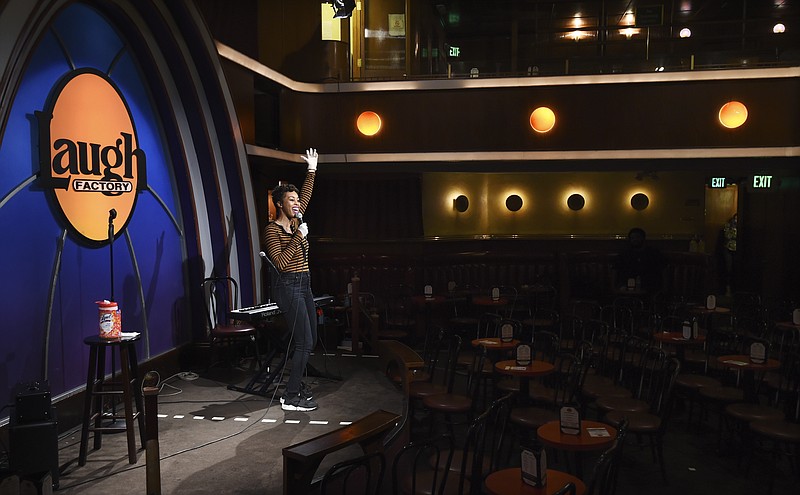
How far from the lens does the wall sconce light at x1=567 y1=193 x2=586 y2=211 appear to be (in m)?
13.3

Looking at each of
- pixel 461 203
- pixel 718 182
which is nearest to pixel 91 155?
pixel 461 203

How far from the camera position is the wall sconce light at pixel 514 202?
13375 millimetres

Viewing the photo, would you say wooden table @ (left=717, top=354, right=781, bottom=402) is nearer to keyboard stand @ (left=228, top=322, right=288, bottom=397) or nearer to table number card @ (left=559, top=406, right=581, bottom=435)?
table number card @ (left=559, top=406, right=581, bottom=435)

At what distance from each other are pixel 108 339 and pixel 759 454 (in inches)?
214

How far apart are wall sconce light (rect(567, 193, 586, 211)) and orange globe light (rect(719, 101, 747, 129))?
3.86 meters

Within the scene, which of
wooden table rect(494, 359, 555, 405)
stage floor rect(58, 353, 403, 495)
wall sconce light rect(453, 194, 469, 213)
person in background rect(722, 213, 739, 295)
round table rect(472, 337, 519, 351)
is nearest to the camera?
stage floor rect(58, 353, 403, 495)

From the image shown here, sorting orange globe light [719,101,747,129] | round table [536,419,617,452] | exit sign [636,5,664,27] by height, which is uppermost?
exit sign [636,5,664,27]

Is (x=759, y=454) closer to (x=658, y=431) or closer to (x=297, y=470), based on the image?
(x=658, y=431)

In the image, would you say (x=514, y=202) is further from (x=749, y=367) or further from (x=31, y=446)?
(x=31, y=446)

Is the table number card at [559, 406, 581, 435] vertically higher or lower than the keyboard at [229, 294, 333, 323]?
lower

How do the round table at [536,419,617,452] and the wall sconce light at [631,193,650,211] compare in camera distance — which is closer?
the round table at [536,419,617,452]

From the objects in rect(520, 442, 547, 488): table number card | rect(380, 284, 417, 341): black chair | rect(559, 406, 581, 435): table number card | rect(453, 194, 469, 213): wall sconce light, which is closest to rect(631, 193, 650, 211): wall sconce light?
rect(453, 194, 469, 213): wall sconce light

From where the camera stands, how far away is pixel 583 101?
32.3 ft

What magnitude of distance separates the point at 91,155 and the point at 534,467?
4.91 meters
